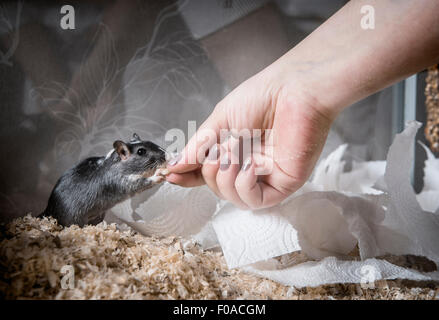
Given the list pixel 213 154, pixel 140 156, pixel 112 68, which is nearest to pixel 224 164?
pixel 213 154

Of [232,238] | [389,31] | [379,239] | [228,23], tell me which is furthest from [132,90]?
[379,239]

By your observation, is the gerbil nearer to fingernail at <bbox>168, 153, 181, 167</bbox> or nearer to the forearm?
fingernail at <bbox>168, 153, 181, 167</bbox>

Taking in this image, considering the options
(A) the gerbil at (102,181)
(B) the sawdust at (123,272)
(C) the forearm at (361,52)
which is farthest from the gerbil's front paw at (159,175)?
(C) the forearm at (361,52)

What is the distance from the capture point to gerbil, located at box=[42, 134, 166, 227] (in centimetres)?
59

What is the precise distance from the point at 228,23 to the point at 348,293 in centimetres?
51

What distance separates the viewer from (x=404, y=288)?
0.56 m

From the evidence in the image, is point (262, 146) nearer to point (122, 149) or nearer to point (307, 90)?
point (307, 90)

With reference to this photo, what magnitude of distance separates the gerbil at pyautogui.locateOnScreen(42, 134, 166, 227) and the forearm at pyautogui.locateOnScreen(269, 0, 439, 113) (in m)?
0.29

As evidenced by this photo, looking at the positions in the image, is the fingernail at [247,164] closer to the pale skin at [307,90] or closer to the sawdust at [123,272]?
the pale skin at [307,90]

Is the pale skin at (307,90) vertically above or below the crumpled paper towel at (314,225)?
above

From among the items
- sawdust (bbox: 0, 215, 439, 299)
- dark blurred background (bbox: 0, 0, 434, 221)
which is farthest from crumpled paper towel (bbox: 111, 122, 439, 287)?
dark blurred background (bbox: 0, 0, 434, 221)

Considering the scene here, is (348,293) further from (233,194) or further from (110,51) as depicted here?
(110,51)

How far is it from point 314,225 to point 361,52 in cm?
33

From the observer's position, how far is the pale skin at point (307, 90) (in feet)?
1.72
